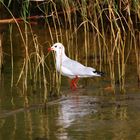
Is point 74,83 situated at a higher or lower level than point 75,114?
higher

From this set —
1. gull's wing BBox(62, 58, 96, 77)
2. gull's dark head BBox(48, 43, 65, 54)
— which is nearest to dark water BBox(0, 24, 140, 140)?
gull's wing BBox(62, 58, 96, 77)

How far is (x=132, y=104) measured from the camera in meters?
10.1

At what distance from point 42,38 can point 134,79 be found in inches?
239

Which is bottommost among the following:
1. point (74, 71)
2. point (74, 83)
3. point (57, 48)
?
point (74, 83)

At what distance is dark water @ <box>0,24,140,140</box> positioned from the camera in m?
8.48

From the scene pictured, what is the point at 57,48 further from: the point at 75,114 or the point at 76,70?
the point at 75,114

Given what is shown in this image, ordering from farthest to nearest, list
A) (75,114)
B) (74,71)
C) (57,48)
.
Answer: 1. (57,48)
2. (74,71)
3. (75,114)

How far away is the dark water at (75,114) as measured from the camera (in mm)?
8477

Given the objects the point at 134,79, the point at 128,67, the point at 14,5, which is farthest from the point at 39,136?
the point at 14,5

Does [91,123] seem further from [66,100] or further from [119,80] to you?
[119,80]

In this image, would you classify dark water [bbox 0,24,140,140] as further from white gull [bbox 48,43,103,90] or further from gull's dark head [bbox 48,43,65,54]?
gull's dark head [bbox 48,43,65,54]

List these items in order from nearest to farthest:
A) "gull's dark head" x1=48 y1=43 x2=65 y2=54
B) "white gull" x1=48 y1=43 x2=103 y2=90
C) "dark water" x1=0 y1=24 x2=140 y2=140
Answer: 1. "dark water" x1=0 y1=24 x2=140 y2=140
2. "white gull" x1=48 y1=43 x2=103 y2=90
3. "gull's dark head" x1=48 y1=43 x2=65 y2=54

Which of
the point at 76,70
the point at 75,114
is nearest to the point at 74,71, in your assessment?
the point at 76,70

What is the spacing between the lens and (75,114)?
959 cm
